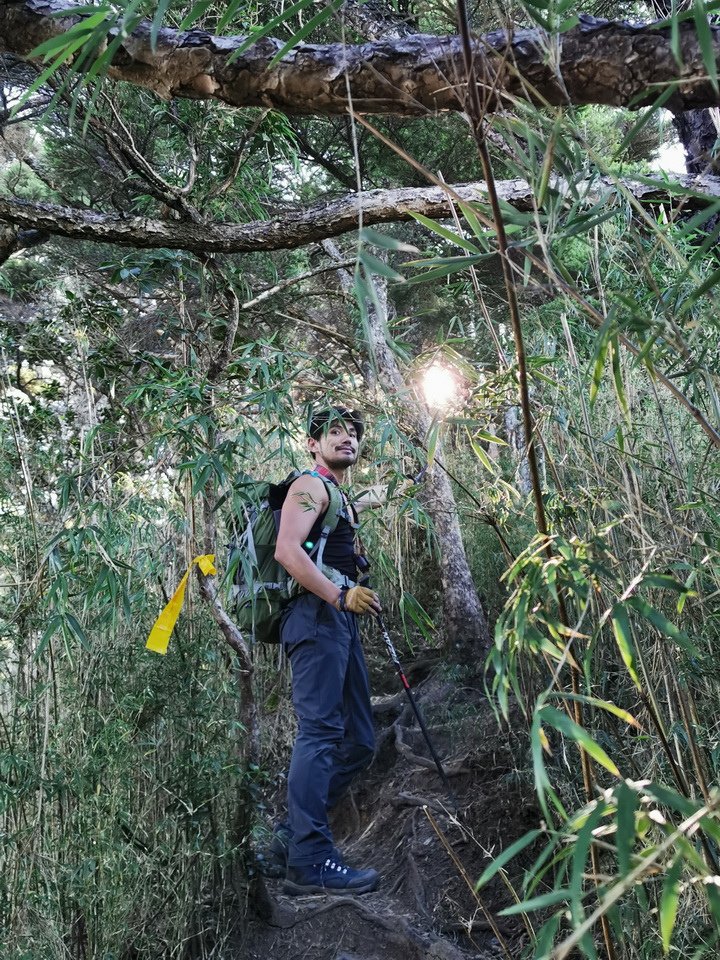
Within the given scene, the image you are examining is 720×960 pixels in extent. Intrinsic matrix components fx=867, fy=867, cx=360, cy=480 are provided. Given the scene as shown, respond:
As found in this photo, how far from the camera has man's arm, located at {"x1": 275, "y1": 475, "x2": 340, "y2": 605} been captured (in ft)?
9.65

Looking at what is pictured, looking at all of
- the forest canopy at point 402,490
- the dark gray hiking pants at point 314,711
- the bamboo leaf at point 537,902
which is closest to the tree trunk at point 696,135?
the forest canopy at point 402,490

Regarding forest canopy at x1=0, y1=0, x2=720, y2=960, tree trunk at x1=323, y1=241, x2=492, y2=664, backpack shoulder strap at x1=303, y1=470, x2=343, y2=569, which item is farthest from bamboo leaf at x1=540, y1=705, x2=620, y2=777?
tree trunk at x1=323, y1=241, x2=492, y2=664

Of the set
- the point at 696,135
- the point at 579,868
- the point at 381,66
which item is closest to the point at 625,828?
the point at 579,868

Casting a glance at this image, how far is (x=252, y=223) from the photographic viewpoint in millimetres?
3086

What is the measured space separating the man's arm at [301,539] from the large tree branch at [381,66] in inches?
48.4

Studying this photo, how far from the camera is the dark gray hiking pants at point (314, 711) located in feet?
10.1

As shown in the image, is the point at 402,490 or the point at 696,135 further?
the point at 696,135

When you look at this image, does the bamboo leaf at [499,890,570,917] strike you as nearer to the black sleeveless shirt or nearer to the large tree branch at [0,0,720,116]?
the large tree branch at [0,0,720,116]

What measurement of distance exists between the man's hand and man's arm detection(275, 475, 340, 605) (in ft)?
0.10

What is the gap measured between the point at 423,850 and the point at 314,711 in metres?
0.85

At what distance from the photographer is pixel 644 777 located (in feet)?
6.47

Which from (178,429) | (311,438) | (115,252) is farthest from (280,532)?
(115,252)

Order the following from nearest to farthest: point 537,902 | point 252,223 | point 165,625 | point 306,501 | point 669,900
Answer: point 669,900
point 537,902
point 165,625
point 306,501
point 252,223

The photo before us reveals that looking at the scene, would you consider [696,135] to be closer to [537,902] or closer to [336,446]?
[336,446]
